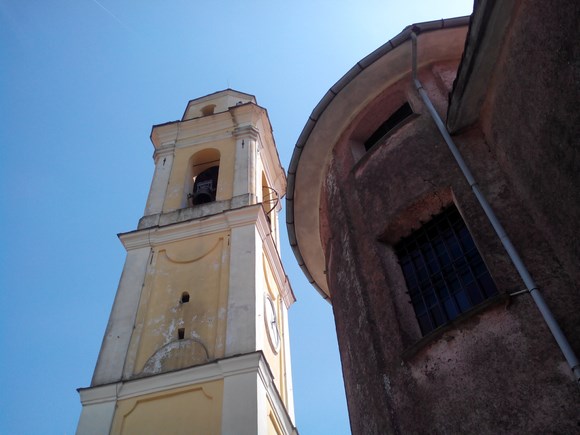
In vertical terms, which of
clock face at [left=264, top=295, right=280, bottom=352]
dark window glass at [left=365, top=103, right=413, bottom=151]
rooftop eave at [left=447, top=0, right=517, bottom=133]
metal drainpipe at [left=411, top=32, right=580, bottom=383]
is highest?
clock face at [left=264, top=295, right=280, bottom=352]

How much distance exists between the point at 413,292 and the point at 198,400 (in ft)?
24.0

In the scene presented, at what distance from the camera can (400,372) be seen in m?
4.97

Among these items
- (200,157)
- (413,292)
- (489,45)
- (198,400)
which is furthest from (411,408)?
(200,157)

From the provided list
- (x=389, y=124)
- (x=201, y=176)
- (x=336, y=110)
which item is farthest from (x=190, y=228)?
(x=389, y=124)

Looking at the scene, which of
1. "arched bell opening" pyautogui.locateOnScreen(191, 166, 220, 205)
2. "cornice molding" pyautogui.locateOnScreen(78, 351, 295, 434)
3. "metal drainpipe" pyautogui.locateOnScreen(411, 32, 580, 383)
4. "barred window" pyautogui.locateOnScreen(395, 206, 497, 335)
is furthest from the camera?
"arched bell opening" pyautogui.locateOnScreen(191, 166, 220, 205)

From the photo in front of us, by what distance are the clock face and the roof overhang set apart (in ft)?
17.7

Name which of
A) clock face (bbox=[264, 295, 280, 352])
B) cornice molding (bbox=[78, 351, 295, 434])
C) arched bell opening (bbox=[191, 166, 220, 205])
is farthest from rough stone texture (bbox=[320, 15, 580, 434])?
arched bell opening (bbox=[191, 166, 220, 205])

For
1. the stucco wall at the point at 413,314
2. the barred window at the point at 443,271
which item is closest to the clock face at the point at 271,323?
the stucco wall at the point at 413,314

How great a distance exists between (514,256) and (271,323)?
10485mm

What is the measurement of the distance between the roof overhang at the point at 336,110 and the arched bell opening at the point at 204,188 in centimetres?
929

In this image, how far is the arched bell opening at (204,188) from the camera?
17766 mm

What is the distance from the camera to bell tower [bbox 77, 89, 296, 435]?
1166cm

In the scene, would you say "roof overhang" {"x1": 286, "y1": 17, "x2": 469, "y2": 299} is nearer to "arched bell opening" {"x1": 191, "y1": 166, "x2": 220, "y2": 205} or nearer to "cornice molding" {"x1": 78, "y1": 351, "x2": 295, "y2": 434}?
"cornice molding" {"x1": 78, "y1": 351, "x2": 295, "y2": 434}

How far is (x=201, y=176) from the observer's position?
761 inches
